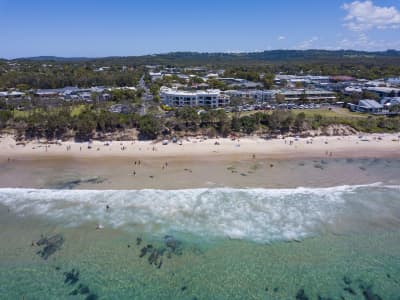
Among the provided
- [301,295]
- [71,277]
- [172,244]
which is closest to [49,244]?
[71,277]

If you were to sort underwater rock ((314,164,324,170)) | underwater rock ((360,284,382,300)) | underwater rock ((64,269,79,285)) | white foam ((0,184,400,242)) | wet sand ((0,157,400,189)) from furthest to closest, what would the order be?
1. underwater rock ((314,164,324,170))
2. wet sand ((0,157,400,189))
3. white foam ((0,184,400,242))
4. underwater rock ((64,269,79,285))
5. underwater rock ((360,284,382,300))

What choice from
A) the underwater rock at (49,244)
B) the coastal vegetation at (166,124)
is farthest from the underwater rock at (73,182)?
the coastal vegetation at (166,124)

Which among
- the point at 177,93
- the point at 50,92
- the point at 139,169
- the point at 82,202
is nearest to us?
the point at 82,202

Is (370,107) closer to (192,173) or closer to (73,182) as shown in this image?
(192,173)

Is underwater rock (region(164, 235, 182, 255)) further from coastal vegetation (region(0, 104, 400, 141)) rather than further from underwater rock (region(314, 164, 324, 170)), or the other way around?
coastal vegetation (region(0, 104, 400, 141))

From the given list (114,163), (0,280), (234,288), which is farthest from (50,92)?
(234,288)

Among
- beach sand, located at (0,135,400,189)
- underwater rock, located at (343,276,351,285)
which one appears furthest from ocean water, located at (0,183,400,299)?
beach sand, located at (0,135,400,189)

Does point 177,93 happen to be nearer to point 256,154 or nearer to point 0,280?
point 256,154

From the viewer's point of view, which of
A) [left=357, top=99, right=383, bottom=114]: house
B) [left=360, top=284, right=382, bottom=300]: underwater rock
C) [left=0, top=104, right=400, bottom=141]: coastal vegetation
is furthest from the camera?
[left=357, top=99, right=383, bottom=114]: house
